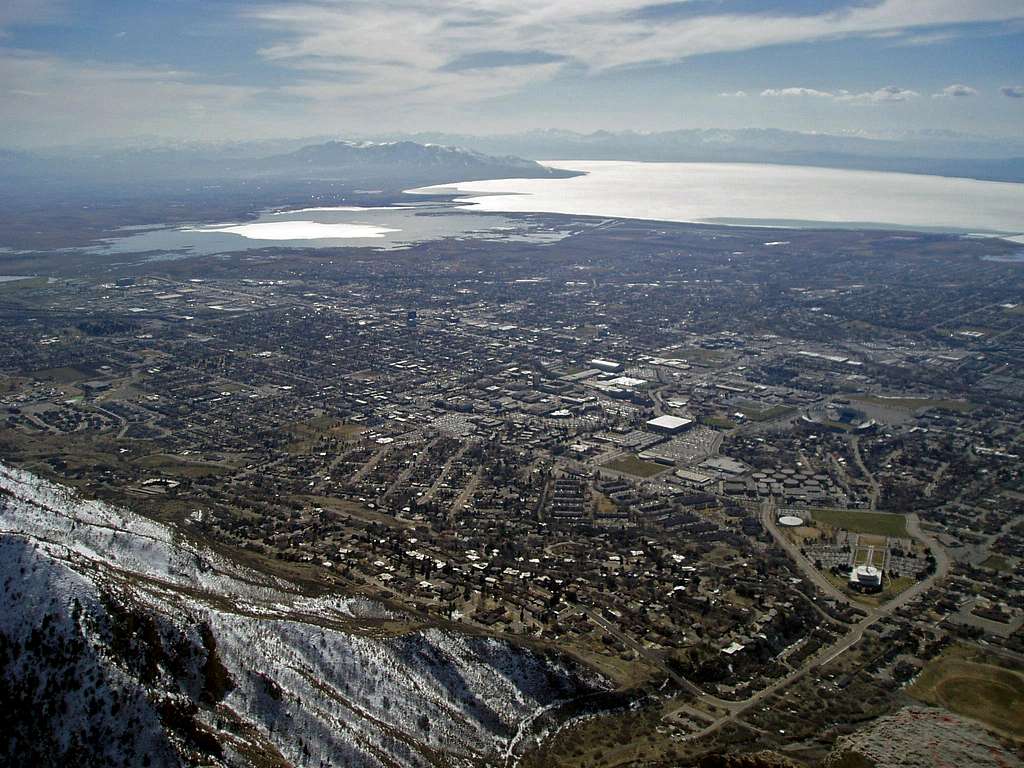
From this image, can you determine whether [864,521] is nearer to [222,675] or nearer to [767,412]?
[767,412]

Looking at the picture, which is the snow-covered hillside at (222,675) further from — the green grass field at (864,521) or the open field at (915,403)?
the open field at (915,403)

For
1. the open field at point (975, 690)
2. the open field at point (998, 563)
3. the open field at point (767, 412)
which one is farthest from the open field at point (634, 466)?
the open field at point (975, 690)

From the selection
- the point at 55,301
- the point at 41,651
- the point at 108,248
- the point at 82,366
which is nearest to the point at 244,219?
the point at 108,248

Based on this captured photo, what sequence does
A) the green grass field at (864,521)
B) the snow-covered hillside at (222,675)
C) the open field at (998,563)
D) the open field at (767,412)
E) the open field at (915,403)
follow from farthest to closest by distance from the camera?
the open field at (915,403) → the open field at (767,412) → the green grass field at (864,521) → the open field at (998,563) → the snow-covered hillside at (222,675)

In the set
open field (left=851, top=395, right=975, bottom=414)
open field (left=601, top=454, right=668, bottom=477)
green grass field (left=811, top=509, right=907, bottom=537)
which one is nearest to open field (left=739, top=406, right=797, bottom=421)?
open field (left=851, top=395, right=975, bottom=414)

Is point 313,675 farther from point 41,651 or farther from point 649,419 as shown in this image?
point 649,419

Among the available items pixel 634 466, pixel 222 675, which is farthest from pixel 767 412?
pixel 222 675
